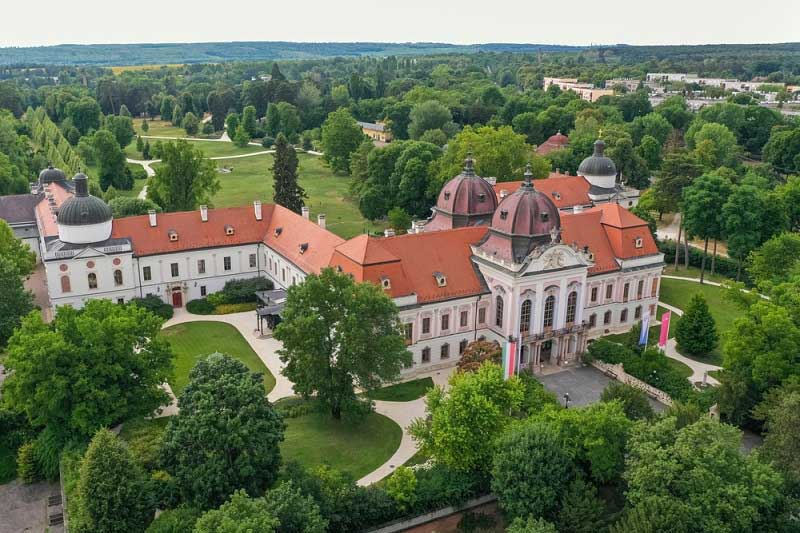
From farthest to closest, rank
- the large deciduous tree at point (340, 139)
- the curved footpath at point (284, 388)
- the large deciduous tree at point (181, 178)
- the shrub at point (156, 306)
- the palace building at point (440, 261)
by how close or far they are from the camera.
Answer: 1. the large deciduous tree at point (340, 139)
2. the large deciduous tree at point (181, 178)
3. the shrub at point (156, 306)
4. the palace building at point (440, 261)
5. the curved footpath at point (284, 388)

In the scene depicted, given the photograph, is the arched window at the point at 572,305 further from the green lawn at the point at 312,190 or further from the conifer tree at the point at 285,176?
the conifer tree at the point at 285,176

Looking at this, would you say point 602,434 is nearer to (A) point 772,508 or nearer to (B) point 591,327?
(A) point 772,508

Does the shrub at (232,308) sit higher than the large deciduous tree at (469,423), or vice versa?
the large deciduous tree at (469,423)

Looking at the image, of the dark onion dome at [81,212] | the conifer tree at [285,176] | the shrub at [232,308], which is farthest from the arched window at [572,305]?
the conifer tree at [285,176]

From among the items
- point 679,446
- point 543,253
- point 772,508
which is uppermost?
point 543,253

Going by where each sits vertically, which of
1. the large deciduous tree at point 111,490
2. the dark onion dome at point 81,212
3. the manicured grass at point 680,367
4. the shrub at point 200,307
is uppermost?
the dark onion dome at point 81,212

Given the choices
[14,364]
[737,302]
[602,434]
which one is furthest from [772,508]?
[14,364]

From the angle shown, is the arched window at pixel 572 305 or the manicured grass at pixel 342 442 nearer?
the manicured grass at pixel 342 442

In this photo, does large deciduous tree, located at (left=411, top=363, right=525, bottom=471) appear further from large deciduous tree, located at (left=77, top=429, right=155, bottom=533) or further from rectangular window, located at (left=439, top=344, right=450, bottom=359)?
rectangular window, located at (left=439, top=344, right=450, bottom=359)
